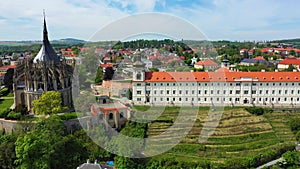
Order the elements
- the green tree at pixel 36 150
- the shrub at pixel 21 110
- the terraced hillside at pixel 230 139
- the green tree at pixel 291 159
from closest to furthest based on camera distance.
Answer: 1. the green tree at pixel 36 150
2. the green tree at pixel 291 159
3. the terraced hillside at pixel 230 139
4. the shrub at pixel 21 110

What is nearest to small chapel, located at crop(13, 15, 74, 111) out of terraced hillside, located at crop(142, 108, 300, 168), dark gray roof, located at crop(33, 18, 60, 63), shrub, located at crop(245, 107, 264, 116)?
dark gray roof, located at crop(33, 18, 60, 63)

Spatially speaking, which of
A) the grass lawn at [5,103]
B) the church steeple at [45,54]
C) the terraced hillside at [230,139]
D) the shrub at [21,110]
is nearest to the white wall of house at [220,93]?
the terraced hillside at [230,139]

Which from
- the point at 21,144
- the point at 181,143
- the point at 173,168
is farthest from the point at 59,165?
the point at 181,143

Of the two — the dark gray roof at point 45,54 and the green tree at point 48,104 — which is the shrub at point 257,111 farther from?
the dark gray roof at point 45,54

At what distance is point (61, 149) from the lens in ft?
66.7

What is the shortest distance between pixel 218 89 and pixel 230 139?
971cm

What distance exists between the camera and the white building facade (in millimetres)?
34000

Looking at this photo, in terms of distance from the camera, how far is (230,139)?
2573cm

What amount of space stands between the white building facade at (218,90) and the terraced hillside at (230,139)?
3.21 metres

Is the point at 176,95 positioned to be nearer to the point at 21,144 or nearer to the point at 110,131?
the point at 110,131

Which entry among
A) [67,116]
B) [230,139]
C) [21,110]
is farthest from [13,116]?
[230,139]

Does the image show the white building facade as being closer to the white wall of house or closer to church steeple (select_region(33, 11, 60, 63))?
the white wall of house

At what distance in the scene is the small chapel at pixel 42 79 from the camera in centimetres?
2947

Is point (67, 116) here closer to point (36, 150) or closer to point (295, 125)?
point (36, 150)
